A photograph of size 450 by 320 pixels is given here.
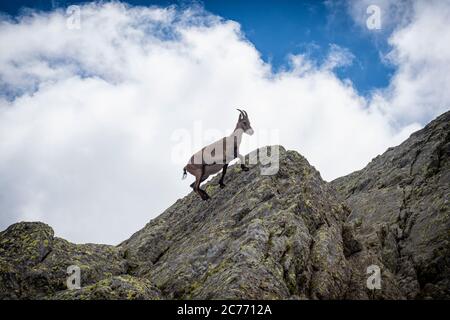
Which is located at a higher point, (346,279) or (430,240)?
(430,240)

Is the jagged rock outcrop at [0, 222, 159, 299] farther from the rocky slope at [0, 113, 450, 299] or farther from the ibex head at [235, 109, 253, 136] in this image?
the ibex head at [235, 109, 253, 136]

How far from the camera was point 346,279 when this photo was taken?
12648mm

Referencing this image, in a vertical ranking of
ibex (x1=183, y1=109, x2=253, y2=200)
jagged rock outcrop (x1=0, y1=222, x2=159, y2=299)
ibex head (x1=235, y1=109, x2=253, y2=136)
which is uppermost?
ibex head (x1=235, y1=109, x2=253, y2=136)

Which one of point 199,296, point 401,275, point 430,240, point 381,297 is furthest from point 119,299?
point 430,240

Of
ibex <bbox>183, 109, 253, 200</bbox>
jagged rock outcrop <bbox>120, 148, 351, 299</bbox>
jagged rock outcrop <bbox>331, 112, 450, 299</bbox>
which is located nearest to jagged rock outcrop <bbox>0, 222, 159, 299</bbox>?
jagged rock outcrop <bbox>120, 148, 351, 299</bbox>

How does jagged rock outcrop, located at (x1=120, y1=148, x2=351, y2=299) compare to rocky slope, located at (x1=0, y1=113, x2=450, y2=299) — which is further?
rocky slope, located at (x1=0, y1=113, x2=450, y2=299)

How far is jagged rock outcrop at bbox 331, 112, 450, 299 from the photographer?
13.5 m

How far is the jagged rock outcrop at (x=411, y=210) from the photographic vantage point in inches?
532

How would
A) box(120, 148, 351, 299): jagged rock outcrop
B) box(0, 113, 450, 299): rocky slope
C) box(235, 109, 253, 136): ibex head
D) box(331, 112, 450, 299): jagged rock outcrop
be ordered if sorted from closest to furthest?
1. box(120, 148, 351, 299): jagged rock outcrop
2. box(0, 113, 450, 299): rocky slope
3. box(331, 112, 450, 299): jagged rock outcrop
4. box(235, 109, 253, 136): ibex head

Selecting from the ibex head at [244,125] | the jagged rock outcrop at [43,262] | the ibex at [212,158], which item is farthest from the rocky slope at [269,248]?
the ibex head at [244,125]

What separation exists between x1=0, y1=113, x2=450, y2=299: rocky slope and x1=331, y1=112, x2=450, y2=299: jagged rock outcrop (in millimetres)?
51

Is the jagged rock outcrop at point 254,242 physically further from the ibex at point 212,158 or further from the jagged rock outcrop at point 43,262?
the jagged rock outcrop at point 43,262
